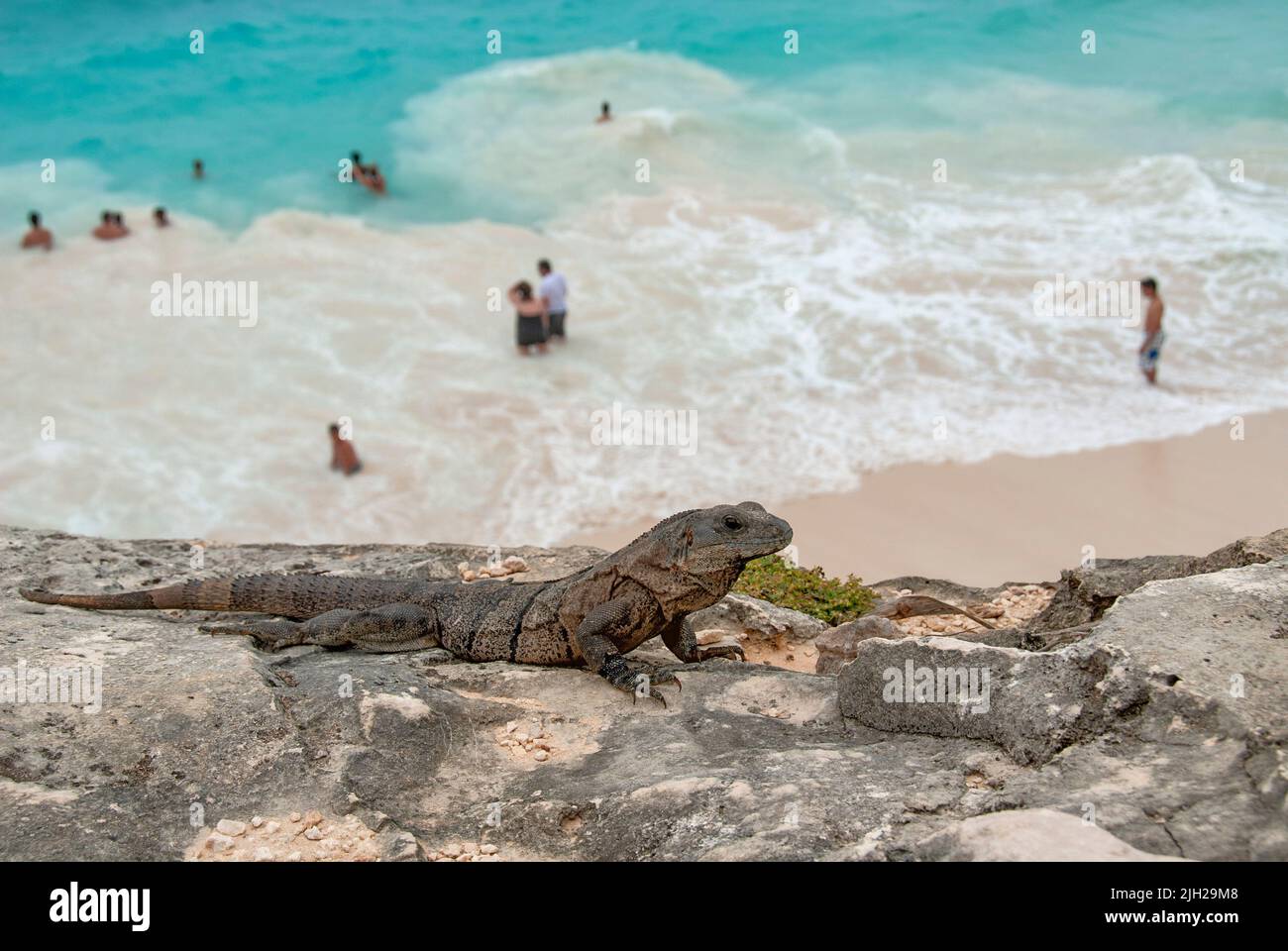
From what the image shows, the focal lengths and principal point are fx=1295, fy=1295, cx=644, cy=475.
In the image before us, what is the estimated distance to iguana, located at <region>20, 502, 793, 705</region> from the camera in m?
6.07

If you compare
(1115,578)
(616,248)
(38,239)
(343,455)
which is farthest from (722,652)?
(38,239)

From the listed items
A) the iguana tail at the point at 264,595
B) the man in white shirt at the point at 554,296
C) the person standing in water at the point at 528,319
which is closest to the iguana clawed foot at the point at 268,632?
the iguana tail at the point at 264,595

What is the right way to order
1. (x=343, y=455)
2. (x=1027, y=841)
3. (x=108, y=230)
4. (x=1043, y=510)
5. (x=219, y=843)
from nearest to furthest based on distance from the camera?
1. (x=1027, y=841)
2. (x=219, y=843)
3. (x=1043, y=510)
4. (x=343, y=455)
5. (x=108, y=230)

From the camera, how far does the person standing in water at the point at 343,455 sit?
16.7 metres

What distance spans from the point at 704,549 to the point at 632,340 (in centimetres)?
1446

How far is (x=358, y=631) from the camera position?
672 centimetres

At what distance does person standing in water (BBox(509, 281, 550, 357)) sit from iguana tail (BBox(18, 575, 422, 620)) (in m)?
12.7

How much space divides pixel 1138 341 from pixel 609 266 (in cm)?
894

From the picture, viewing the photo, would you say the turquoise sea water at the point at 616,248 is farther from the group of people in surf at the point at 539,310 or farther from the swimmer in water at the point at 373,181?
the group of people in surf at the point at 539,310

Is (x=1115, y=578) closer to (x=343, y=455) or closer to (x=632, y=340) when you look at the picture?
(x=343, y=455)

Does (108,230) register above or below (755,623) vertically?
above

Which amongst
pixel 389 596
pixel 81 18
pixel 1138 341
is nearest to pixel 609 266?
pixel 1138 341

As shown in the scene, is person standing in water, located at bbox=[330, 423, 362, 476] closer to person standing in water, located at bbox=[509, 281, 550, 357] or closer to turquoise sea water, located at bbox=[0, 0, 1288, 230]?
person standing in water, located at bbox=[509, 281, 550, 357]

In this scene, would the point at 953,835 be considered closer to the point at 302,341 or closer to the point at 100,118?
the point at 302,341
